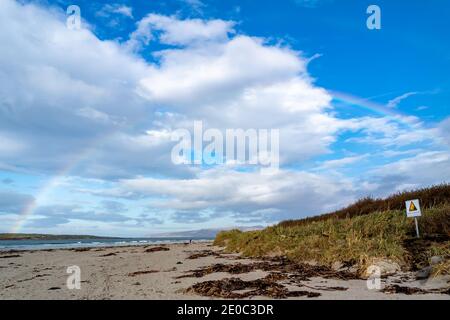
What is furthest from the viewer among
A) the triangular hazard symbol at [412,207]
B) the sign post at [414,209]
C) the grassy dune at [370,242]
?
the triangular hazard symbol at [412,207]

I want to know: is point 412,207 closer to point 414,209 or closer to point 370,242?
point 414,209

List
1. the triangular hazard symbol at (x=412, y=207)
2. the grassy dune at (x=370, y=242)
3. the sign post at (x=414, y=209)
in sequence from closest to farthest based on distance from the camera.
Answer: the grassy dune at (x=370, y=242) → the sign post at (x=414, y=209) → the triangular hazard symbol at (x=412, y=207)

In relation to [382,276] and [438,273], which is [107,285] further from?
[438,273]

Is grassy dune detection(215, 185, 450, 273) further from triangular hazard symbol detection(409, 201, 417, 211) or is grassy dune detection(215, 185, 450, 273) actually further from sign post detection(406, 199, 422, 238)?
triangular hazard symbol detection(409, 201, 417, 211)

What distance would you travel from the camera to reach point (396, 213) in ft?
49.7

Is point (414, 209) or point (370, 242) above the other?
point (414, 209)

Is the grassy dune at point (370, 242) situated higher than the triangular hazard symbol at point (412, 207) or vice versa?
the triangular hazard symbol at point (412, 207)

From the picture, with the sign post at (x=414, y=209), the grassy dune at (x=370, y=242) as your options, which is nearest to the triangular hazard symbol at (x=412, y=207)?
the sign post at (x=414, y=209)

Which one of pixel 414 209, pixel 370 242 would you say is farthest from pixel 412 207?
pixel 370 242

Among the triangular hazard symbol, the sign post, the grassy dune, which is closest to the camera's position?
the grassy dune

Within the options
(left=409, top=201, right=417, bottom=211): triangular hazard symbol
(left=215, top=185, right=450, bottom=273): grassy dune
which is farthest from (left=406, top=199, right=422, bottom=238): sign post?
(left=215, top=185, right=450, bottom=273): grassy dune

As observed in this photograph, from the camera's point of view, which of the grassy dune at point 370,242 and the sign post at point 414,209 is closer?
the grassy dune at point 370,242

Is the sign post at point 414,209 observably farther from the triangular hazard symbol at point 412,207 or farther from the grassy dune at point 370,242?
the grassy dune at point 370,242
